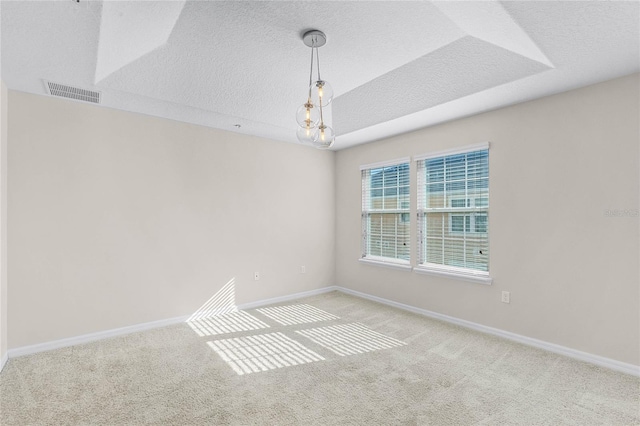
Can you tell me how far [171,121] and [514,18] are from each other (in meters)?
3.52

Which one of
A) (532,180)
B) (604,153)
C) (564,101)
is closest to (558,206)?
(532,180)

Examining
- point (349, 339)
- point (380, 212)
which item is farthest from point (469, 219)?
point (349, 339)

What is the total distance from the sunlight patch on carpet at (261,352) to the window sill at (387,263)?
1.84 m

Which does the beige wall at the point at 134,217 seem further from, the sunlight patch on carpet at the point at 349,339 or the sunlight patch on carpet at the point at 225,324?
the sunlight patch on carpet at the point at 349,339

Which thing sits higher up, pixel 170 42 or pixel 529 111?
pixel 170 42

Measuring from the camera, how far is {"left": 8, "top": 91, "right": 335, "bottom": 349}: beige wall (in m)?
3.00

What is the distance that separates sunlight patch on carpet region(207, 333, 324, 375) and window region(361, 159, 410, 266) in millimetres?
2026

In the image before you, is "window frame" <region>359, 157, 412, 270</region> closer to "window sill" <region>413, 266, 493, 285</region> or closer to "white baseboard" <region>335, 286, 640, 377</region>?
"window sill" <region>413, 266, 493, 285</region>

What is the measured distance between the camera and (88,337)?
324cm

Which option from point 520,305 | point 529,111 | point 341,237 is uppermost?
point 529,111

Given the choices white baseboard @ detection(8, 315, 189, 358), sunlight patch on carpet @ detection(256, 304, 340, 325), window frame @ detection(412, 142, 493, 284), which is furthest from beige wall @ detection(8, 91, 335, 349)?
window frame @ detection(412, 142, 493, 284)

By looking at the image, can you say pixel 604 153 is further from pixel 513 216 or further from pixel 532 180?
pixel 513 216

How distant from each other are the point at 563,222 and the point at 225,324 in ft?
12.2

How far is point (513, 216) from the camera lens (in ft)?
10.8
